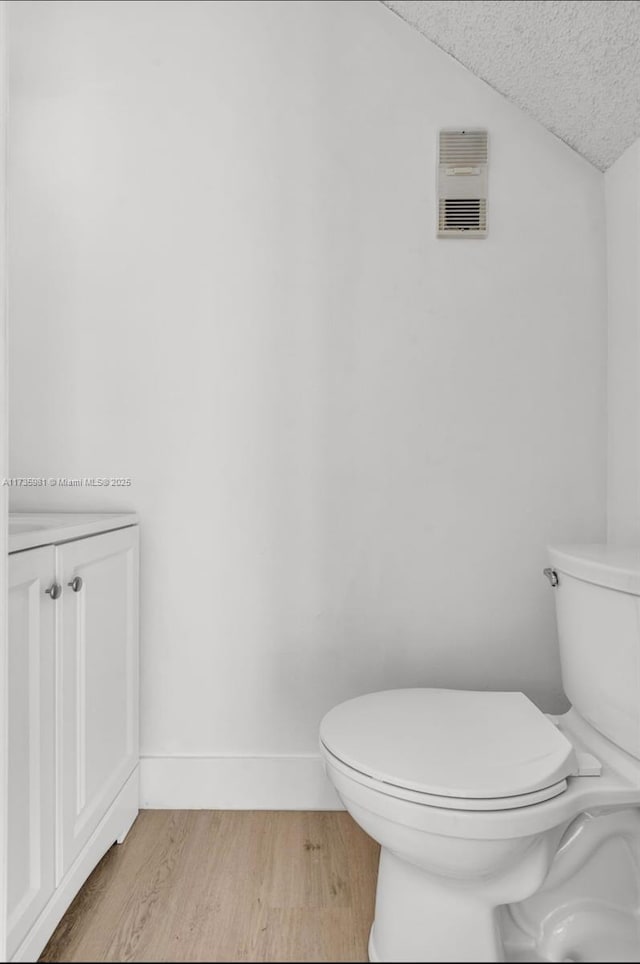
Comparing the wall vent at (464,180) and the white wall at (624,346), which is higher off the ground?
the wall vent at (464,180)

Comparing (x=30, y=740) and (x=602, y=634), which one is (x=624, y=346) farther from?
(x=30, y=740)

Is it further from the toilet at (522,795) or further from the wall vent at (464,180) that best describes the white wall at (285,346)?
the toilet at (522,795)

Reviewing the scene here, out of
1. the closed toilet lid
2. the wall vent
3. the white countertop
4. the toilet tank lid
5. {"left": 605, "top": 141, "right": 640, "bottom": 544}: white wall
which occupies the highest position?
the wall vent

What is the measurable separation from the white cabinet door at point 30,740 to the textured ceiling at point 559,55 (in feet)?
3.00

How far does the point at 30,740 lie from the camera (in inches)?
34.5

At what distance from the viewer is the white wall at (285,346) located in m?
1.21

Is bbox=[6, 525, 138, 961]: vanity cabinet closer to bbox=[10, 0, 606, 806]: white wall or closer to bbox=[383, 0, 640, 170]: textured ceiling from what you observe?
bbox=[10, 0, 606, 806]: white wall

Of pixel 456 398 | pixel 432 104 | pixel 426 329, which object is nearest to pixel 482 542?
pixel 456 398

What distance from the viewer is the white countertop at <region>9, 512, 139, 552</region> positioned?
867mm

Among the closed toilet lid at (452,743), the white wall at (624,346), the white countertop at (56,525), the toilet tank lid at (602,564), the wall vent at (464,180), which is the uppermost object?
the wall vent at (464,180)

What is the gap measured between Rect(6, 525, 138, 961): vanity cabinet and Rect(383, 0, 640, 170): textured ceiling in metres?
0.92

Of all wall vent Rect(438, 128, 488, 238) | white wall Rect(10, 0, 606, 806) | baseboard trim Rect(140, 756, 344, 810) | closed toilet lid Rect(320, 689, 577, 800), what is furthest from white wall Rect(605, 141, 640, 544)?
baseboard trim Rect(140, 756, 344, 810)

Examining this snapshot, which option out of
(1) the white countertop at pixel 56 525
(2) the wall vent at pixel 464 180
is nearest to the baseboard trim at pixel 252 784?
(1) the white countertop at pixel 56 525

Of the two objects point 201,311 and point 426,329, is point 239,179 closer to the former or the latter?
point 201,311
